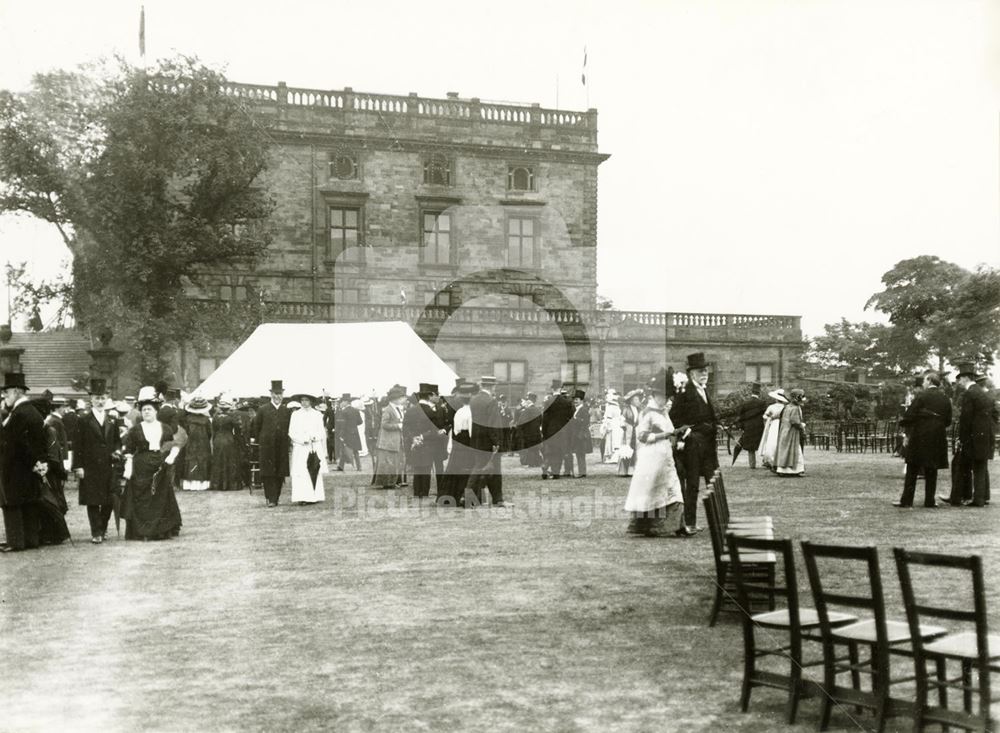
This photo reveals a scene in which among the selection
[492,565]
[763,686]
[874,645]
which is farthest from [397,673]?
[492,565]

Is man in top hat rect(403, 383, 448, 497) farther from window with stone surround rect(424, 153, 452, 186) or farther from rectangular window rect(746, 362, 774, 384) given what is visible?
rectangular window rect(746, 362, 774, 384)

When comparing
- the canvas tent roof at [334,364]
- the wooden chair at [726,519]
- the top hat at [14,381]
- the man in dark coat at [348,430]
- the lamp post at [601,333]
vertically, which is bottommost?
the wooden chair at [726,519]

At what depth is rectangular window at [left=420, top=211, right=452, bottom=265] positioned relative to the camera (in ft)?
155

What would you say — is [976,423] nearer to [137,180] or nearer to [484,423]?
[484,423]

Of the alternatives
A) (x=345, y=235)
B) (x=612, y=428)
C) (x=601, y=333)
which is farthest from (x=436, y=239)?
(x=612, y=428)

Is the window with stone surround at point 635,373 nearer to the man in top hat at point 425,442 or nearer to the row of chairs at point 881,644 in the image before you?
the man in top hat at point 425,442

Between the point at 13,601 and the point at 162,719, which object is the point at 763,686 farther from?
the point at 13,601

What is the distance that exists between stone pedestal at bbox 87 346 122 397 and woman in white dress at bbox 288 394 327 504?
18.9 meters

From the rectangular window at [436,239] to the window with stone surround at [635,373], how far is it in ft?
27.7

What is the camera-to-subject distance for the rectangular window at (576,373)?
44500 mm

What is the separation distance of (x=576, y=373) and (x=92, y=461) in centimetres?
3133

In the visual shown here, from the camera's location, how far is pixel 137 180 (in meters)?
36.9

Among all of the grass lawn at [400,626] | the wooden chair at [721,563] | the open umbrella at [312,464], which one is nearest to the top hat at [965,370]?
the grass lawn at [400,626]

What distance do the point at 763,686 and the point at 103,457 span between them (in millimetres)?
10086
